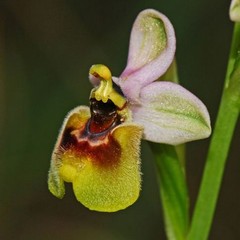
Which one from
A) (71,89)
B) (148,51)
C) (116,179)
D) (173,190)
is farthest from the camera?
(71,89)

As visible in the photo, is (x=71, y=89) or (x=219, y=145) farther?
(x=71, y=89)

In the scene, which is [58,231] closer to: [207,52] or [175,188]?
[207,52]

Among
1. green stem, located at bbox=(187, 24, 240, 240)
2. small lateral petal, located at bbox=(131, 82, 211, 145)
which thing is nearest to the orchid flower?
small lateral petal, located at bbox=(131, 82, 211, 145)

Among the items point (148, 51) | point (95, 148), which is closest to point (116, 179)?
point (95, 148)

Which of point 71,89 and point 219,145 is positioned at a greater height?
point 219,145

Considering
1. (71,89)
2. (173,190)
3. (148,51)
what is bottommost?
(71,89)

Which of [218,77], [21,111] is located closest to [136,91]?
[21,111]

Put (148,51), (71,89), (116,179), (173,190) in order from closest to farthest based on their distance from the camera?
(116,179) < (148,51) < (173,190) < (71,89)

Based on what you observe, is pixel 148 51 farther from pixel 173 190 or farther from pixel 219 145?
pixel 173 190
